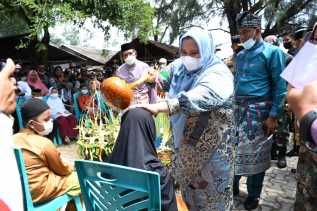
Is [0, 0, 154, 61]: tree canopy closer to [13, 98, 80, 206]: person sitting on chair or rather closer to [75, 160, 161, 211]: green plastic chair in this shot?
[13, 98, 80, 206]: person sitting on chair

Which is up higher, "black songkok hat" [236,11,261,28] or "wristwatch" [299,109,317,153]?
"black songkok hat" [236,11,261,28]

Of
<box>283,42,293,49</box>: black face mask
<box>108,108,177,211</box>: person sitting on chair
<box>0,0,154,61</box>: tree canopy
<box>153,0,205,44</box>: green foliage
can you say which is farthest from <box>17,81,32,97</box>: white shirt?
<box>153,0,205,44</box>: green foliage

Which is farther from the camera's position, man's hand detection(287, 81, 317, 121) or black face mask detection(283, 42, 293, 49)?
black face mask detection(283, 42, 293, 49)

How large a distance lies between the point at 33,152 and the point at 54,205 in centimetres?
44

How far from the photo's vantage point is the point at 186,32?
7.54 feet

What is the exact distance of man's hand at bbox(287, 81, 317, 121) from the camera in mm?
1013

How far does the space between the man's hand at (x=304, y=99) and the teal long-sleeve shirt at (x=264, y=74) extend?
81.7 inches

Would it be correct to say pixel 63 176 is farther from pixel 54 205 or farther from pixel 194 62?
pixel 194 62

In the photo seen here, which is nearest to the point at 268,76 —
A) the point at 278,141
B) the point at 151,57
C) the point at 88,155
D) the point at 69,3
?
the point at 88,155

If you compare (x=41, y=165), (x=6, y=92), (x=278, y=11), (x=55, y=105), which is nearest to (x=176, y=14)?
(x=278, y=11)

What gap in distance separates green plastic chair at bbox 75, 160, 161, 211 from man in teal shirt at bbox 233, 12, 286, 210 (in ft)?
5.27

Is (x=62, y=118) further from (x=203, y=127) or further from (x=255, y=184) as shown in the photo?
(x=203, y=127)

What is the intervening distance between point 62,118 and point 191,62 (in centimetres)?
512

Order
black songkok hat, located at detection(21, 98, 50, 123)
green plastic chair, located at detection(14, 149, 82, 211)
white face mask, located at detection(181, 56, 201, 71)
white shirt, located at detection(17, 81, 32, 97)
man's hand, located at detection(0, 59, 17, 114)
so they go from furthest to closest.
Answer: white shirt, located at detection(17, 81, 32, 97)
black songkok hat, located at detection(21, 98, 50, 123)
green plastic chair, located at detection(14, 149, 82, 211)
white face mask, located at detection(181, 56, 201, 71)
man's hand, located at detection(0, 59, 17, 114)
